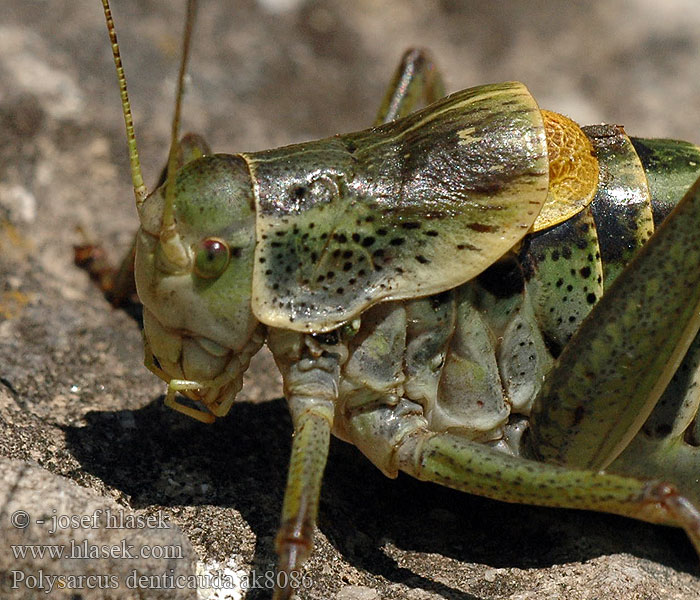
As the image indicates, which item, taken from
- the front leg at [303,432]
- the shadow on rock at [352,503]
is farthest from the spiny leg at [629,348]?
the front leg at [303,432]

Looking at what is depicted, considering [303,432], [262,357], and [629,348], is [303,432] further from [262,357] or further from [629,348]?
[262,357]

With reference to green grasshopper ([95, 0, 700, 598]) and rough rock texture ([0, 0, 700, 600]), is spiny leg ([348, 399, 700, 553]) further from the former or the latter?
rough rock texture ([0, 0, 700, 600])

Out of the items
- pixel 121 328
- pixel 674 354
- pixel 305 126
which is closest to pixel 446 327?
pixel 674 354

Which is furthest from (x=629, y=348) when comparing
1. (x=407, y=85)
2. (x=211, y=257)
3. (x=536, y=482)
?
(x=407, y=85)

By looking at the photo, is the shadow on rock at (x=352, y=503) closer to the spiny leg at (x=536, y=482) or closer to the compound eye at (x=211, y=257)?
the spiny leg at (x=536, y=482)

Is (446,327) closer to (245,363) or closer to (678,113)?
(245,363)

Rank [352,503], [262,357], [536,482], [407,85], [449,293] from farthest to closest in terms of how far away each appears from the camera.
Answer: [407,85] → [262,357] → [352,503] → [449,293] → [536,482]

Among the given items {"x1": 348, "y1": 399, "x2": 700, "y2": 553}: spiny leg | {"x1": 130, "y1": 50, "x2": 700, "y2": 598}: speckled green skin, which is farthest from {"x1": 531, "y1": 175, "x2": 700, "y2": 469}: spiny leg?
{"x1": 348, "y1": 399, "x2": 700, "y2": 553}: spiny leg

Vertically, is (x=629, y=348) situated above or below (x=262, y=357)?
below
